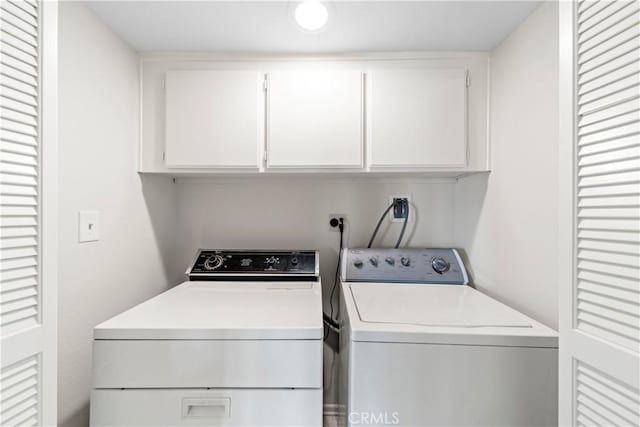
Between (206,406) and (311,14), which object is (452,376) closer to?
(206,406)

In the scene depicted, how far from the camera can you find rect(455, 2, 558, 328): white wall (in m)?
1.14

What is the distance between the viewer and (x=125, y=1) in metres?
1.22

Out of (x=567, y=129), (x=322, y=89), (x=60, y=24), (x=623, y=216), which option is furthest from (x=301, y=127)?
(x=623, y=216)

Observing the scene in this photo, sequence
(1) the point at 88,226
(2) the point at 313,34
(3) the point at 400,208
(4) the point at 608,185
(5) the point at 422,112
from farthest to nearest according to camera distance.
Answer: (3) the point at 400,208
(5) the point at 422,112
(2) the point at 313,34
(1) the point at 88,226
(4) the point at 608,185

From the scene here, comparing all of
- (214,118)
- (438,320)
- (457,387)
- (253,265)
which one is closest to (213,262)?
(253,265)

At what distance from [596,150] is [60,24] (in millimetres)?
1650

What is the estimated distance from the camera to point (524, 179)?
129cm

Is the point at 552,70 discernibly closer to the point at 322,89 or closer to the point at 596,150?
the point at 596,150

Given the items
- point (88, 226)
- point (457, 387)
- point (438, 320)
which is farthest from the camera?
point (88, 226)

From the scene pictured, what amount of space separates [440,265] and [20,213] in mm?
1707

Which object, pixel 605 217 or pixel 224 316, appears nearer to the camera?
pixel 605 217

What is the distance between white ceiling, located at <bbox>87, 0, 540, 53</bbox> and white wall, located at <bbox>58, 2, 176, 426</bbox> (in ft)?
0.64

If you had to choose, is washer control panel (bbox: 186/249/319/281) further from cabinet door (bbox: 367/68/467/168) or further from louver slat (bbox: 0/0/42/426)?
louver slat (bbox: 0/0/42/426)

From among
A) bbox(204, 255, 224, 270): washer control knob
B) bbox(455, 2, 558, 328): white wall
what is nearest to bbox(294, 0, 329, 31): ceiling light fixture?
bbox(455, 2, 558, 328): white wall
